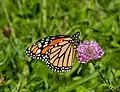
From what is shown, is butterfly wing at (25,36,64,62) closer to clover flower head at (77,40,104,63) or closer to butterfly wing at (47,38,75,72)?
butterfly wing at (47,38,75,72)

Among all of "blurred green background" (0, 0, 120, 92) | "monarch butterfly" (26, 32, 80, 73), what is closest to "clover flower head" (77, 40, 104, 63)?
"blurred green background" (0, 0, 120, 92)

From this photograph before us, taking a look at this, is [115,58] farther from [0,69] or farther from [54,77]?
[0,69]

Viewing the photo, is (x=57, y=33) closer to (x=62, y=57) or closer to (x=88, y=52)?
(x=62, y=57)

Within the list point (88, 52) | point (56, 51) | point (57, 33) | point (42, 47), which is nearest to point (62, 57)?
point (56, 51)

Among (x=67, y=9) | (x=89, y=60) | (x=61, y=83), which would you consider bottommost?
(x=61, y=83)

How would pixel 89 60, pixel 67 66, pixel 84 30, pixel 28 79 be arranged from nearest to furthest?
pixel 89 60, pixel 67 66, pixel 28 79, pixel 84 30

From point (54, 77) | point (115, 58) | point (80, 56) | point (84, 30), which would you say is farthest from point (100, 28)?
point (80, 56)

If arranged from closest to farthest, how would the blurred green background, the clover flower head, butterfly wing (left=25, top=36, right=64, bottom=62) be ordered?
1. the clover flower head
2. butterfly wing (left=25, top=36, right=64, bottom=62)
3. the blurred green background
